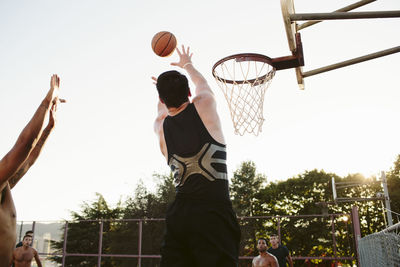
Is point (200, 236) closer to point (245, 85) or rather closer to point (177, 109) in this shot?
point (177, 109)

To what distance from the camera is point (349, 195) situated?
34250 mm

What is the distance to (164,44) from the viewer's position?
4.31 m

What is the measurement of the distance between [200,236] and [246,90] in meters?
3.69

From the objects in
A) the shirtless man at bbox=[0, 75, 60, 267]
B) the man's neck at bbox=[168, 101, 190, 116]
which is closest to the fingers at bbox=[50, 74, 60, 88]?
the shirtless man at bbox=[0, 75, 60, 267]

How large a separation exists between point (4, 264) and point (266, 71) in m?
4.12

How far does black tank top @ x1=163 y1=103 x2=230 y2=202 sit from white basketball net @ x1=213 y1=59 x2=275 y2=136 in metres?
2.98

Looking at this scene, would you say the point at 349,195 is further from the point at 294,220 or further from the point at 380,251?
the point at 380,251

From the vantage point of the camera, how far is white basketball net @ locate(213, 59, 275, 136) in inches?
→ 208

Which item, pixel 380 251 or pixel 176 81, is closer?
pixel 176 81

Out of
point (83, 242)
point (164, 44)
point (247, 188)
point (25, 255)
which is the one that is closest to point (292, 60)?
point (164, 44)

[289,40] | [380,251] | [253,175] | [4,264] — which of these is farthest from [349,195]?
[4,264]

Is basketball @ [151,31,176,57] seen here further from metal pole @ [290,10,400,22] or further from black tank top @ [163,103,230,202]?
black tank top @ [163,103,230,202]

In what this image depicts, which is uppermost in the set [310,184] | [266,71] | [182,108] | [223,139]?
[310,184]

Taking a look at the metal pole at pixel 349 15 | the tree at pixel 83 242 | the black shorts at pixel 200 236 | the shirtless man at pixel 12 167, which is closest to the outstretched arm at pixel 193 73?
the black shorts at pixel 200 236
